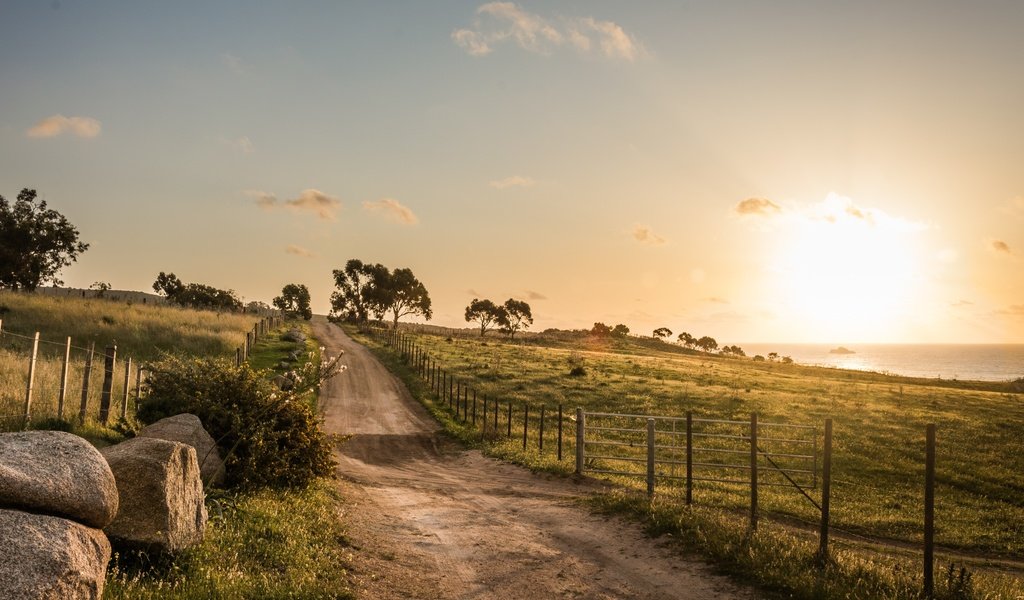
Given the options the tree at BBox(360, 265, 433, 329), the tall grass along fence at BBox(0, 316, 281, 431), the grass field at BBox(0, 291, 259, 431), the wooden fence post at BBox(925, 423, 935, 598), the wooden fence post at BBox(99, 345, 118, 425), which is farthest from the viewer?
the tree at BBox(360, 265, 433, 329)

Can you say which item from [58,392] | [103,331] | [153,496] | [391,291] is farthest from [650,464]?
[391,291]

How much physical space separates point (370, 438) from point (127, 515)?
21215 millimetres

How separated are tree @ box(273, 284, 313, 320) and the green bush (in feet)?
422

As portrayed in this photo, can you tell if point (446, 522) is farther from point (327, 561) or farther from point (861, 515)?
point (861, 515)

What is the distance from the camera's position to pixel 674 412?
37.4 meters

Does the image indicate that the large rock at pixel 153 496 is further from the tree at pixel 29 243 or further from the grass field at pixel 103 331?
the tree at pixel 29 243

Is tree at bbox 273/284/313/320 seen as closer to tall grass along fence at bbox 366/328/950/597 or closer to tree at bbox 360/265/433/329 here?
tree at bbox 360/265/433/329

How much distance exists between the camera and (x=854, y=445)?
31359mm

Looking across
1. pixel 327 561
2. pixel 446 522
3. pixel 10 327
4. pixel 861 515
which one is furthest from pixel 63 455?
pixel 10 327

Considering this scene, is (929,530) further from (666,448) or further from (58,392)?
(58,392)

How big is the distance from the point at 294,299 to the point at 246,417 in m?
136

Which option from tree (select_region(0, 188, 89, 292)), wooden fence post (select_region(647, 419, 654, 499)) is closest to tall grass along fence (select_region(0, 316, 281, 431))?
wooden fence post (select_region(647, 419, 654, 499))

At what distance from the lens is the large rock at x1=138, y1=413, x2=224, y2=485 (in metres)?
12.3

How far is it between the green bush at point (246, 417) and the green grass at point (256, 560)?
0.75 metres
